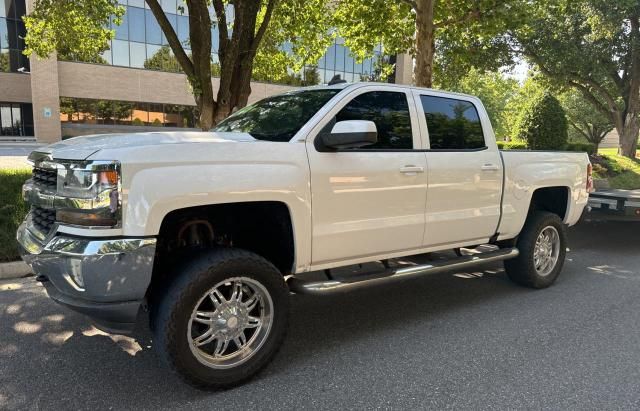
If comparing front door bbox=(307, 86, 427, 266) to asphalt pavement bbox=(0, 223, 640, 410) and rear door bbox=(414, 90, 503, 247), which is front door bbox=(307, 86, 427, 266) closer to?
rear door bbox=(414, 90, 503, 247)

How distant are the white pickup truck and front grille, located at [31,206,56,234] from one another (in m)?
Answer: 0.02

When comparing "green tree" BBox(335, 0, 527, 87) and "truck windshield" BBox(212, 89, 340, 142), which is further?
"green tree" BBox(335, 0, 527, 87)

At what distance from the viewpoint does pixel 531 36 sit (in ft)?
66.1

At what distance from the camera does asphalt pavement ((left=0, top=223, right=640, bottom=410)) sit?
3.18 metres

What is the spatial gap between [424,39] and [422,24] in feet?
1.11

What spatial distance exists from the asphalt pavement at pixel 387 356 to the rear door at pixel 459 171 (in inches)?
33.5

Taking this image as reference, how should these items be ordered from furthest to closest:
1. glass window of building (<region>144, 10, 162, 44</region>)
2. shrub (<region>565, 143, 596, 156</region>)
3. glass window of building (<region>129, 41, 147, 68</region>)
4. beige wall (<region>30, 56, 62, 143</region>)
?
glass window of building (<region>129, 41, 147, 68</region>) → glass window of building (<region>144, 10, 162, 44</region>) → beige wall (<region>30, 56, 62, 143</region>) → shrub (<region>565, 143, 596, 156</region>)

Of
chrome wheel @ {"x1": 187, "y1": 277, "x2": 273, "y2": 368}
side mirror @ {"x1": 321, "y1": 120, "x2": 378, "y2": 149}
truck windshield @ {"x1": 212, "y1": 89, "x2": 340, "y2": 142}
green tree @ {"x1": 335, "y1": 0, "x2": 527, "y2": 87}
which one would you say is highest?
green tree @ {"x1": 335, "y1": 0, "x2": 527, "y2": 87}

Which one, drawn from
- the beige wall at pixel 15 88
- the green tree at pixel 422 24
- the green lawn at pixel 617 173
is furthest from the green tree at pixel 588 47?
the beige wall at pixel 15 88

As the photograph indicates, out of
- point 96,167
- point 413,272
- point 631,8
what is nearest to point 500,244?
point 413,272

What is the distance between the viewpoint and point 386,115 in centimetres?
427

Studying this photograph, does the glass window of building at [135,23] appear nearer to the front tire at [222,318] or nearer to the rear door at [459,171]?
the rear door at [459,171]

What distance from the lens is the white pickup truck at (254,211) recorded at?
290 cm

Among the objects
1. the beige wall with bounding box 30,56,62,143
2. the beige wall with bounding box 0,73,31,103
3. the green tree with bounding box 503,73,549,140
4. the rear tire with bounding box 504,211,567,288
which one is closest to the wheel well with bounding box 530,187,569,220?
the rear tire with bounding box 504,211,567,288
